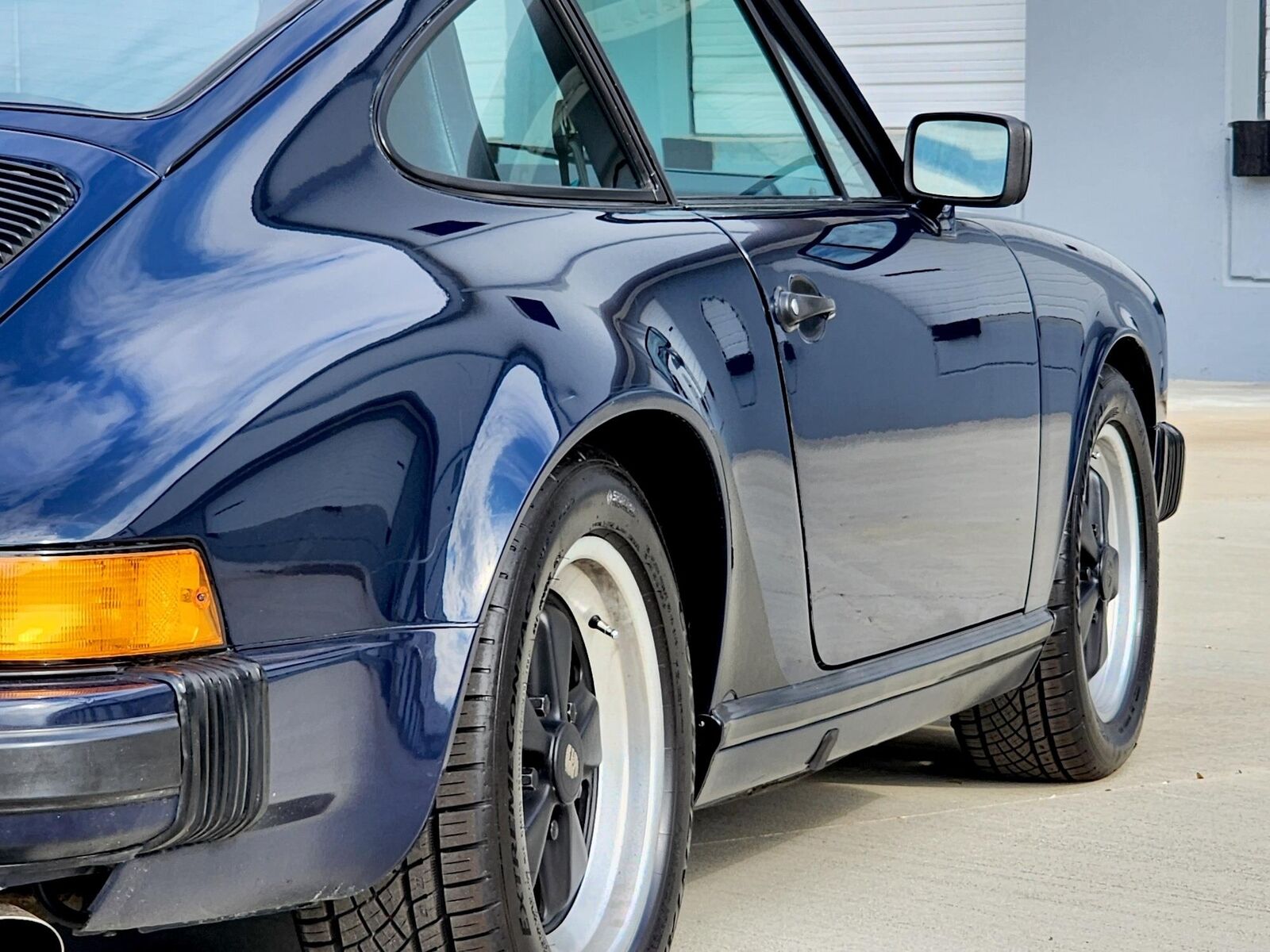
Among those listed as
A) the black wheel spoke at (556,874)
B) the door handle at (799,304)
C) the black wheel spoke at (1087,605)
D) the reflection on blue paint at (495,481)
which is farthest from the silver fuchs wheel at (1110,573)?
the reflection on blue paint at (495,481)

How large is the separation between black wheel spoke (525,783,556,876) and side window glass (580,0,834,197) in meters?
1.02

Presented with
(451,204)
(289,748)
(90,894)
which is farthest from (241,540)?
(451,204)

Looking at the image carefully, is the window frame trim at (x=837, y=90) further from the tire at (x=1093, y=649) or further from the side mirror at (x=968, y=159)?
the tire at (x=1093, y=649)

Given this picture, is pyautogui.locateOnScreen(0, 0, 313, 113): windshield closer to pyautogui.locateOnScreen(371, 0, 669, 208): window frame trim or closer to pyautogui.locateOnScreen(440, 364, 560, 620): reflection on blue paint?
pyautogui.locateOnScreen(371, 0, 669, 208): window frame trim

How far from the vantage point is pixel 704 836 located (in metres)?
3.86

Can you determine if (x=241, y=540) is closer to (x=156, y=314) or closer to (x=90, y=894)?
(x=156, y=314)

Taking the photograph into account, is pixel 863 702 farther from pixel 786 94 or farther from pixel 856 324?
pixel 786 94

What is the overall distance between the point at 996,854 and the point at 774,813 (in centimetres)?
49

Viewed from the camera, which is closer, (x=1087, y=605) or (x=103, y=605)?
(x=103, y=605)

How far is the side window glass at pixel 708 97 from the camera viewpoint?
3.19m

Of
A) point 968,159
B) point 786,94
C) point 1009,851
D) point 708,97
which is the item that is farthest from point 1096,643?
point 708,97

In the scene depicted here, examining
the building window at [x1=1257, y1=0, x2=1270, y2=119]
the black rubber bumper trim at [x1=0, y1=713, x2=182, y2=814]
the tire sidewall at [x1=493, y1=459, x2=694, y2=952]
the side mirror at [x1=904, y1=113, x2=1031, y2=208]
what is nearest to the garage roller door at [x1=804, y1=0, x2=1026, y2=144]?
the building window at [x1=1257, y1=0, x2=1270, y2=119]

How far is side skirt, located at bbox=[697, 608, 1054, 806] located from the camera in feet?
9.82

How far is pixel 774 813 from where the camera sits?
406 centimetres
